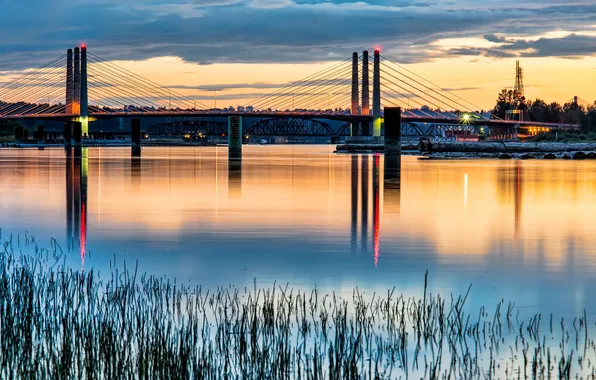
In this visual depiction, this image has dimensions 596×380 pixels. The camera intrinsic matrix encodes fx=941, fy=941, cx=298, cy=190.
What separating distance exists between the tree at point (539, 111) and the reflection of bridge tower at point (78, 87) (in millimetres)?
88896

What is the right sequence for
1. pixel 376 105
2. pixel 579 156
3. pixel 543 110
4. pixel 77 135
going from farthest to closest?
pixel 543 110 < pixel 77 135 < pixel 376 105 < pixel 579 156

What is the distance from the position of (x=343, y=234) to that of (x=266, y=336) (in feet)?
24.5

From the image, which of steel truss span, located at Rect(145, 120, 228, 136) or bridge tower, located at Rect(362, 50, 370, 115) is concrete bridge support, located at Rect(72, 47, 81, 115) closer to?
bridge tower, located at Rect(362, 50, 370, 115)

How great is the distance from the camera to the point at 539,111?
178000mm

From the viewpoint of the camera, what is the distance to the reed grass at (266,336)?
20.8ft

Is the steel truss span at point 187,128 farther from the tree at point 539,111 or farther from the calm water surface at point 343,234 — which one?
the calm water surface at point 343,234

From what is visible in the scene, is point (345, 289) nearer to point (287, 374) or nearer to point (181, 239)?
point (287, 374)

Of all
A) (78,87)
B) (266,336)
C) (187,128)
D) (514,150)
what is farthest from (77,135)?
(266,336)

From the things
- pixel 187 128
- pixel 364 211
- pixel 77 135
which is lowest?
pixel 364 211

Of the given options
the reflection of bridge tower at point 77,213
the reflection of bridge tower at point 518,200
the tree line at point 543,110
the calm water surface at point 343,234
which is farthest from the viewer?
the tree line at point 543,110

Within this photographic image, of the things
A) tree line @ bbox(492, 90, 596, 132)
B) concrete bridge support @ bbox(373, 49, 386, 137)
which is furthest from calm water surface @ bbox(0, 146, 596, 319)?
tree line @ bbox(492, 90, 596, 132)

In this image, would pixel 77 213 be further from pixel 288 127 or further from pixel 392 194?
pixel 288 127

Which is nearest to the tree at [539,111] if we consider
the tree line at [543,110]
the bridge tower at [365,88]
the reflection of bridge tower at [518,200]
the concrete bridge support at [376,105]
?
the tree line at [543,110]

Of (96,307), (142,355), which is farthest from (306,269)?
(142,355)
